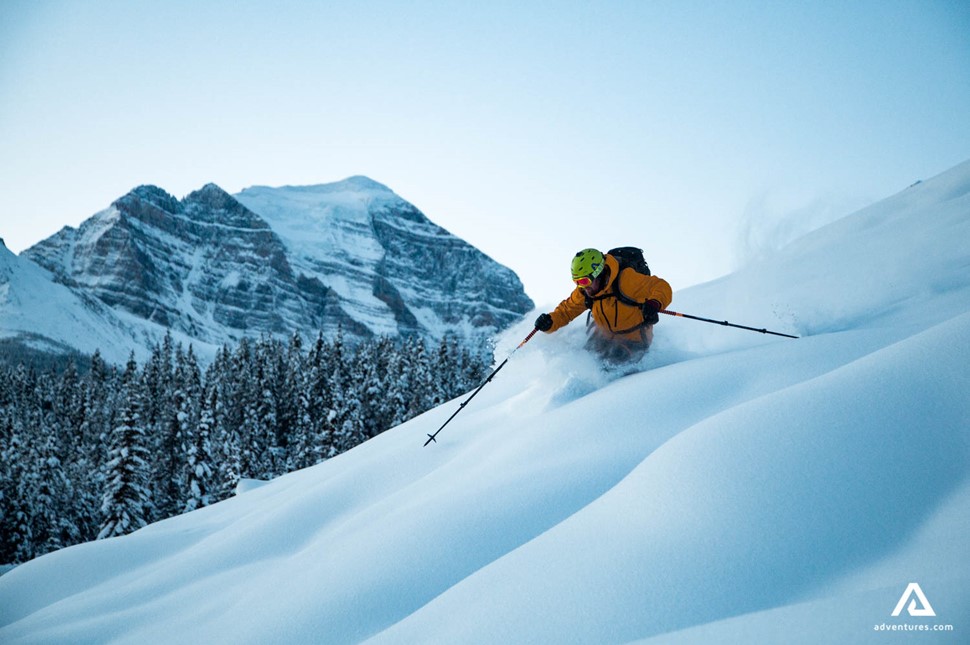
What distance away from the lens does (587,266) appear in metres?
6.41

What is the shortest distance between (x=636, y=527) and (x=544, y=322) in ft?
14.1

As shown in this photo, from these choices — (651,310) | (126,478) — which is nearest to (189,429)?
(126,478)

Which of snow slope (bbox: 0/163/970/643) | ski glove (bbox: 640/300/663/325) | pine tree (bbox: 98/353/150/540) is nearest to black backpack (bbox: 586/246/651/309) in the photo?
ski glove (bbox: 640/300/663/325)

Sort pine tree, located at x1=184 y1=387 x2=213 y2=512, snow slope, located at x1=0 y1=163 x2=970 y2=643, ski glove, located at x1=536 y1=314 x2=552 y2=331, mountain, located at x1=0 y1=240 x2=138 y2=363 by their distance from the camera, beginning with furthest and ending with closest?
1. mountain, located at x1=0 y1=240 x2=138 y2=363
2. pine tree, located at x1=184 y1=387 x2=213 y2=512
3. ski glove, located at x1=536 y1=314 x2=552 y2=331
4. snow slope, located at x1=0 y1=163 x2=970 y2=643

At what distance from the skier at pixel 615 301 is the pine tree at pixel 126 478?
22352 mm

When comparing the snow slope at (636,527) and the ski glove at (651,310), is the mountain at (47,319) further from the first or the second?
the ski glove at (651,310)

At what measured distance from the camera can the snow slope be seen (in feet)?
6.63

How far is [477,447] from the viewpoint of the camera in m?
5.41

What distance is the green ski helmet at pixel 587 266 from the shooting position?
20.9 ft

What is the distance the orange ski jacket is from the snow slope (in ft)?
1.97

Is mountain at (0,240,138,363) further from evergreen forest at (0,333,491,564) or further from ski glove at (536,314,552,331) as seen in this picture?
ski glove at (536,314,552,331)

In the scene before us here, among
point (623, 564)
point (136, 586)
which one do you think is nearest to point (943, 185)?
point (623, 564)

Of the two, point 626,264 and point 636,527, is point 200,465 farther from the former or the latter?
point 636,527

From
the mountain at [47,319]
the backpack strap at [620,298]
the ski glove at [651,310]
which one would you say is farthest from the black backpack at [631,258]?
the mountain at [47,319]
